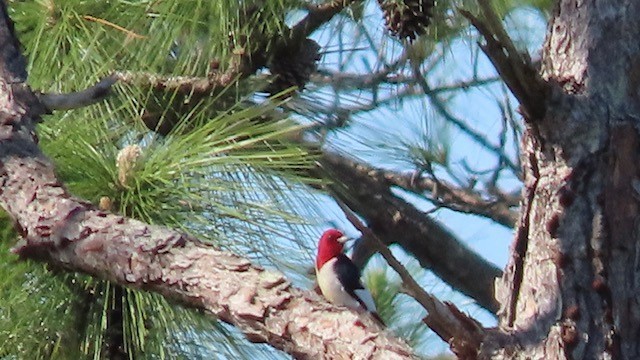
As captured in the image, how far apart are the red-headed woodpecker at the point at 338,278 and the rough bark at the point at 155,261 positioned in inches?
20.1

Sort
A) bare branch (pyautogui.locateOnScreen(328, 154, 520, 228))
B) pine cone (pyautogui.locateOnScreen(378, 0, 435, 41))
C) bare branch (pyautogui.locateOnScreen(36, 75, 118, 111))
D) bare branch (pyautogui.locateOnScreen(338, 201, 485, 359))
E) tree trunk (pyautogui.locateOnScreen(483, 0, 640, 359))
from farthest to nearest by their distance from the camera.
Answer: bare branch (pyautogui.locateOnScreen(328, 154, 520, 228)) < pine cone (pyautogui.locateOnScreen(378, 0, 435, 41)) < bare branch (pyautogui.locateOnScreen(36, 75, 118, 111)) < tree trunk (pyautogui.locateOnScreen(483, 0, 640, 359)) < bare branch (pyautogui.locateOnScreen(338, 201, 485, 359))

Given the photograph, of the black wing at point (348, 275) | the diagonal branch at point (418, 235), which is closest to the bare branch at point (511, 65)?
the black wing at point (348, 275)

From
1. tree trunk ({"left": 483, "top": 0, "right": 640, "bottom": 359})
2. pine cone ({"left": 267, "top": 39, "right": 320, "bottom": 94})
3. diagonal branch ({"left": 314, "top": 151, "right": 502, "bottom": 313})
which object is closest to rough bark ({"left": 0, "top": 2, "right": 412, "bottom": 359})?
tree trunk ({"left": 483, "top": 0, "right": 640, "bottom": 359})

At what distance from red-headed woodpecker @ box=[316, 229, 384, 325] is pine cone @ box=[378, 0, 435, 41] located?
274 millimetres

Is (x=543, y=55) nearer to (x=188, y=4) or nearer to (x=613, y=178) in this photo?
(x=613, y=178)

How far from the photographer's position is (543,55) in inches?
A: 35.9

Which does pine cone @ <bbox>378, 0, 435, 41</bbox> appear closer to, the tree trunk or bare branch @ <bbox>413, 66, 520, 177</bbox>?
bare branch @ <bbox>413, 66, 520, 177</bbox>

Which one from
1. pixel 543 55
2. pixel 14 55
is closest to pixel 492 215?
pixel 543 55

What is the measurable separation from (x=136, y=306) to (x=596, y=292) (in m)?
0.38

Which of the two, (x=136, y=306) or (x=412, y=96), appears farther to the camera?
(x=412, y=96)

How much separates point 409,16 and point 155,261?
0.63m

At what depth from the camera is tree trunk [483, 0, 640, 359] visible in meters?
0.82

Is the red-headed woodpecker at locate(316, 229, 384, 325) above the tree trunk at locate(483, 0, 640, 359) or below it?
below

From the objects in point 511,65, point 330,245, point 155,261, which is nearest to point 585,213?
point 511,65
